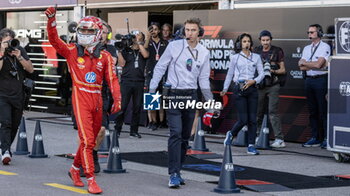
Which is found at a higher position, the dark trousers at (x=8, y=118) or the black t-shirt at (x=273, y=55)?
the black t-shirt at (x=273, y=55)

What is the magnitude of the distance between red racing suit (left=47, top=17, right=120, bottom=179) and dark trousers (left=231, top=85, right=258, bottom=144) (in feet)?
14.4

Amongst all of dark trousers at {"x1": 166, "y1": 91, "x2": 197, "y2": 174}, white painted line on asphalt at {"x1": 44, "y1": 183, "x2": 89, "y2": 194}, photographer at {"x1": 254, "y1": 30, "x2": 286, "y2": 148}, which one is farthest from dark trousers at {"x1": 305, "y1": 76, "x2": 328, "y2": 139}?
white painted line on asphalt at {"x1": 44, "y1": 183, "x2": 89, "y2": 194}

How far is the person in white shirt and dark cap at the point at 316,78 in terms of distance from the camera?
14.8 meters

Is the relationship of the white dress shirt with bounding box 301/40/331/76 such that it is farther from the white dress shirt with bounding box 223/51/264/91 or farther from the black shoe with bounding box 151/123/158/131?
the black shoe with bounding box 151/123/158/131

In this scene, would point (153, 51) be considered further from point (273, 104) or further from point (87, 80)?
point (87, 80)

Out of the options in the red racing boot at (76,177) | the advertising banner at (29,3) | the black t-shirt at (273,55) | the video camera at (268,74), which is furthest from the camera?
the advertising banner at (29,3)

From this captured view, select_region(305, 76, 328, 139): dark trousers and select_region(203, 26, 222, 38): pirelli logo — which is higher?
select_region(203, 26, 222, 38): pirelli logo

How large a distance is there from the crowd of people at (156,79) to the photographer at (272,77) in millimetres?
18

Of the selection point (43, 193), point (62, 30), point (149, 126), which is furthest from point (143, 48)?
point (43, 193)

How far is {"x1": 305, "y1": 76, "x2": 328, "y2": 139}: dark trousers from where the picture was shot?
15.0 meters

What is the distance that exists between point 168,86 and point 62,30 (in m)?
12.9

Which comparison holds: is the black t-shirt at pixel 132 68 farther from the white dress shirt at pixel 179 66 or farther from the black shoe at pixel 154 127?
the white dress shirt at pixel 179 66

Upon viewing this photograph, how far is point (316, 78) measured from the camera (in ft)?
49.2

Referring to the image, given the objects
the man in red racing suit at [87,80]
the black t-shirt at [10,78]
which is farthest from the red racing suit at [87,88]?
the black t-shirt at [10,78]
